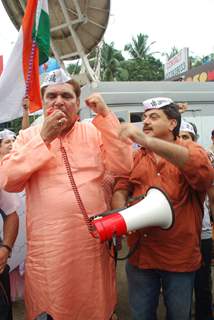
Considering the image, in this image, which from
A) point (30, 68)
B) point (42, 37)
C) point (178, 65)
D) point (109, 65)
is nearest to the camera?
point (30, 68)

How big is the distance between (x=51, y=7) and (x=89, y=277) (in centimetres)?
1030

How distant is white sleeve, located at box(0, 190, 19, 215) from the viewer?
7.20ft

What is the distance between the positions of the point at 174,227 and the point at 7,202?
955mm

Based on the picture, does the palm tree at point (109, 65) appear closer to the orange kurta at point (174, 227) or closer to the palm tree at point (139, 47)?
the palm tree at point (139, 47)

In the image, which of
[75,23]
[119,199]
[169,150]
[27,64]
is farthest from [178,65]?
[169,150]

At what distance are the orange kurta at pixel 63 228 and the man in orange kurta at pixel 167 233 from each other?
244 mm

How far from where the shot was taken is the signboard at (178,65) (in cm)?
2367

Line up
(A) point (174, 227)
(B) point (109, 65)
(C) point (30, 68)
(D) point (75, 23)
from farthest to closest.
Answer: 1. (B) point (109, 65)
2. (D) point (75, 23)
3. (C) point (30, 68)
4. (A) point (174, 227)

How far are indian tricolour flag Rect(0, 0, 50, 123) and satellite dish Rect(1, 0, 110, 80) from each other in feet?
21.7

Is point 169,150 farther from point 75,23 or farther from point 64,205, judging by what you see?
point 75,23

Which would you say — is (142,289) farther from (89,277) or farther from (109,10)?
(109,10)

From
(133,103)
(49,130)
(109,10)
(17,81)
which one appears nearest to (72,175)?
(49,130)

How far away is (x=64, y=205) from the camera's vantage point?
6.11 feet

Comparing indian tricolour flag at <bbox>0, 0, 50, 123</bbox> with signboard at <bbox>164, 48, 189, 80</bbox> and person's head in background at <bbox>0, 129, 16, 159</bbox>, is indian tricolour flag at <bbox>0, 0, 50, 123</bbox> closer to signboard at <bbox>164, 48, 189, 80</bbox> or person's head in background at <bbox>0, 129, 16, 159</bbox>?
person's head in background at <bbox>0, 129, 16, 159</bbox>
